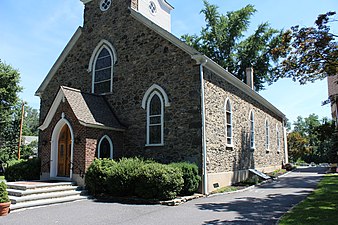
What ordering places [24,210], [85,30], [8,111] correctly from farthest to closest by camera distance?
[8,111] → [85,30] → [24,210]

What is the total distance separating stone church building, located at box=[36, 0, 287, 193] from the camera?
44.4 ft

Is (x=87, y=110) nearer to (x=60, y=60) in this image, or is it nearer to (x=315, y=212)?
(x=60, y=60)

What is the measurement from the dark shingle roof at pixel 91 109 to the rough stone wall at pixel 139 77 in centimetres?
59

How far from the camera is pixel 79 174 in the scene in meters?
13.1

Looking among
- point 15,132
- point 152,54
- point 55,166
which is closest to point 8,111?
point 15,132

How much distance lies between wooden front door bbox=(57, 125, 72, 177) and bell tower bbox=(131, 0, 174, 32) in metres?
8.06

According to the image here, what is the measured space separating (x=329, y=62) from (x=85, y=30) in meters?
14.1

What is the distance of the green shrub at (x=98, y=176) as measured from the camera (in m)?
12.2

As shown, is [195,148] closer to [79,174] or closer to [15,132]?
[79,174]

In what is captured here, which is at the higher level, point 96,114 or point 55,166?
point 96,114

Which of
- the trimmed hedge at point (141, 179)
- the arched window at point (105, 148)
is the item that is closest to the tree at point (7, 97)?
the arched window at point (105, 148)

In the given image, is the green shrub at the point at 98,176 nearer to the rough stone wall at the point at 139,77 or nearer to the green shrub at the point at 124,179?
the green shrub at the point at 124,179

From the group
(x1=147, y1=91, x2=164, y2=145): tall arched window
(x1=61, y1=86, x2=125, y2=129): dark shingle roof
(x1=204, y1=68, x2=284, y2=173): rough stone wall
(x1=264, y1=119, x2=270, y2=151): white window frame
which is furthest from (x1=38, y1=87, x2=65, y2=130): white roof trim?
(x1=264, y1=119, x2=270, y2=151): white window frame

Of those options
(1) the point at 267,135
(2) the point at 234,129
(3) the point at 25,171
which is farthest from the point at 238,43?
(3) the point at 25,171
